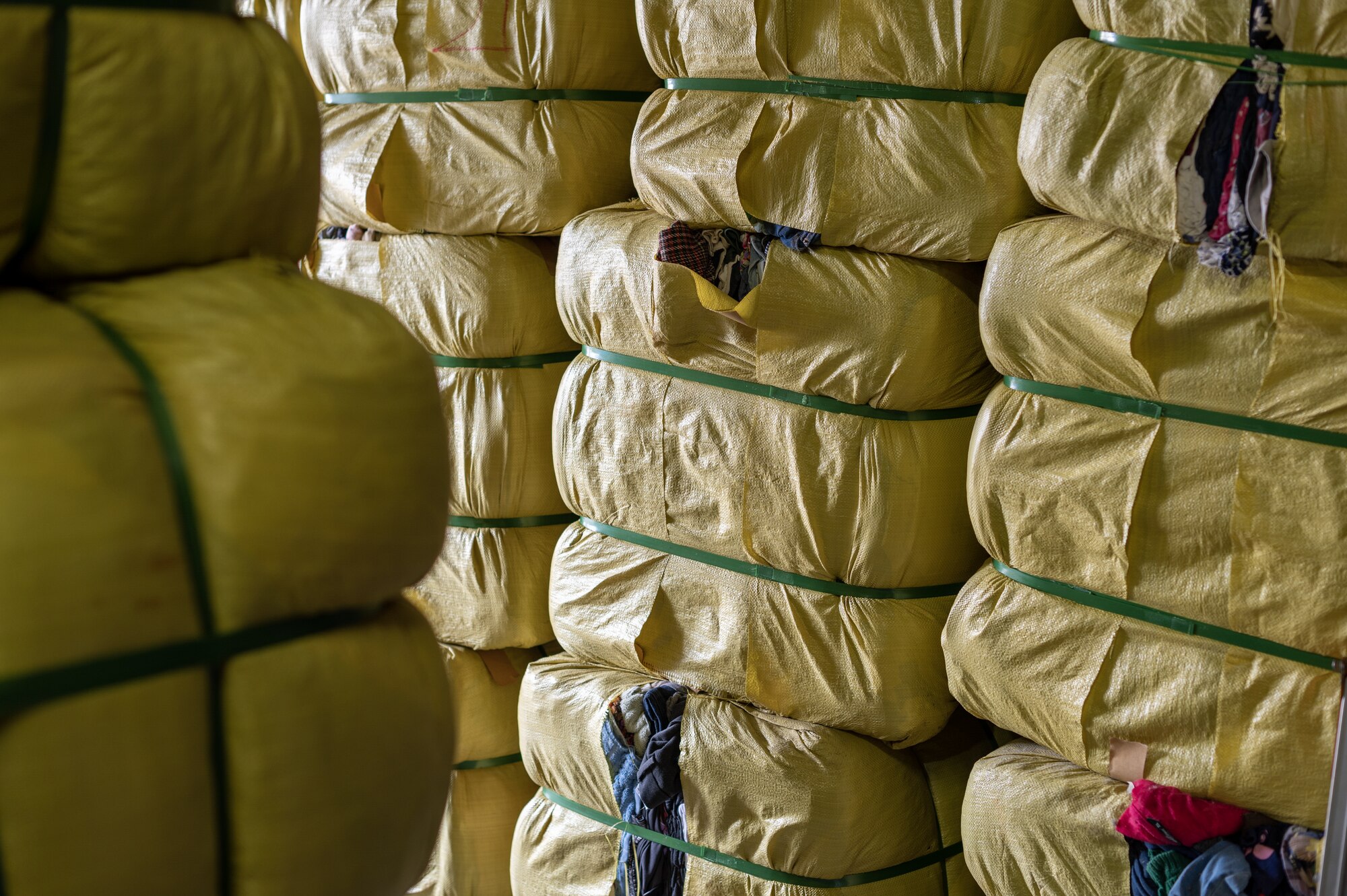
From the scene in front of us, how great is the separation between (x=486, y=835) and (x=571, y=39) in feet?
6.18

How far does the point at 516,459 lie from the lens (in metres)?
2.86

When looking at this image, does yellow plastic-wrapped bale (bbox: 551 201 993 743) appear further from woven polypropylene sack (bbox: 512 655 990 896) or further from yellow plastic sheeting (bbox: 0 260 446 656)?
yellow plastic sheeting (bbox: 0 260 446 656)

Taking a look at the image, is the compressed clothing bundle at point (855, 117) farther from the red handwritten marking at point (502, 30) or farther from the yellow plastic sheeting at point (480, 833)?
the yellow plastic sheeting at point (480, 833)

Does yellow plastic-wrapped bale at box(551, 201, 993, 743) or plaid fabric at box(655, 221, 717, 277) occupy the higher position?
plaid fabric at box(655, 221, 717, 277)

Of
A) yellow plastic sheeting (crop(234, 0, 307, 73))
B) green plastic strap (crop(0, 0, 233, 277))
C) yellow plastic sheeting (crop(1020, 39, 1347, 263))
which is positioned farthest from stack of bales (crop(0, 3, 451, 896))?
yellow plastic sheeting (crop(234, 0, 307, 73))

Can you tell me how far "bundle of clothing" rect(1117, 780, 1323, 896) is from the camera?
5.57 feet

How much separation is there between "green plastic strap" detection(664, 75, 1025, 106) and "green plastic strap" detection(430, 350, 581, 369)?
0.82m

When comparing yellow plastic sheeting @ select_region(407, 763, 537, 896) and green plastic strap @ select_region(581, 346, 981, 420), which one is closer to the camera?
green plastic strap @ select_region(581, 346, 981, 420)

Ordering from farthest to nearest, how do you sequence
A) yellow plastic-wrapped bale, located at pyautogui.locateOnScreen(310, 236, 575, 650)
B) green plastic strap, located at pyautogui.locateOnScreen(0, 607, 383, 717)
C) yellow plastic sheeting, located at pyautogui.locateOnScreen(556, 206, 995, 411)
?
yellow plastic-wrapped bale, located at pyautogui.locateOnScreen(310, 236, 575, 650)
yellow plastic sheeting, located at pyautogui.locateOnScreen(556, 206, 995, 411)
green plastic strap, located at pyautogui.locateOnScreen(0, 607, 383, 717)

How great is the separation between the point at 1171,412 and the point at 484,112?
5.25 feet

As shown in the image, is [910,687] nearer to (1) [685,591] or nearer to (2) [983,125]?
(1) [685,591]

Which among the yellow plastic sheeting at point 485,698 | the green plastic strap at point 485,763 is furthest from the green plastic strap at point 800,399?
the green plastic strap at point 485,763

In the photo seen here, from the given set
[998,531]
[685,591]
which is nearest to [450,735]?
[998,531]

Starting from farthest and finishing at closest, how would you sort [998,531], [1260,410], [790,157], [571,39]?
[571,39] → [790,157] → [998,531] → [1260,410]
